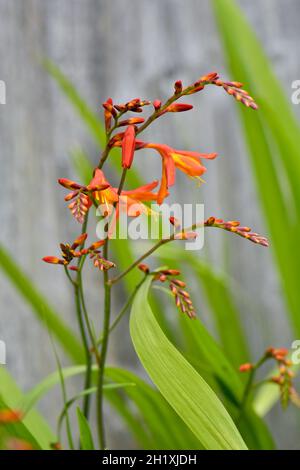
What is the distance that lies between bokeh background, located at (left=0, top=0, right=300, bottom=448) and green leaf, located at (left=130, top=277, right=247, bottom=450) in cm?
88

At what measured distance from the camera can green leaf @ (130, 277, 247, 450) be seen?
1.46ft

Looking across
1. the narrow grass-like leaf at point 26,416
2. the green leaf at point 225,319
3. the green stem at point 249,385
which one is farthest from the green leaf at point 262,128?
the narrow grass-like leaf at point 26,416

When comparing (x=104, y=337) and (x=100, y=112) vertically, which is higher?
(x=100, y=112)

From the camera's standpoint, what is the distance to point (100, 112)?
1472 mm

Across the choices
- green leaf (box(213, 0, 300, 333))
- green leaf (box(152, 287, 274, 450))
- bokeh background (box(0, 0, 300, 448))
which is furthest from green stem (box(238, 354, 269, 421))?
bokeh background (box(0, 0, 300, 448))

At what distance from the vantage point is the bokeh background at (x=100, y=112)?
4.43ft

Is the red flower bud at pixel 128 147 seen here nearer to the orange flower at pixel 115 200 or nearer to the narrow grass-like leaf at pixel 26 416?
the orange flower at pixel 115 200

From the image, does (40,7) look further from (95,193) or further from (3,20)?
(95,193)

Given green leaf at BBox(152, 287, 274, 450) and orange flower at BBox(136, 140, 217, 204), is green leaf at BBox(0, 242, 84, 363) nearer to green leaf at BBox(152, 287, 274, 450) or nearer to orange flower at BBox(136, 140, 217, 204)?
A: green leaf at BBox(152, 287, 274, 450)

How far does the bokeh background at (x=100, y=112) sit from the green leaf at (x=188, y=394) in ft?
2.88

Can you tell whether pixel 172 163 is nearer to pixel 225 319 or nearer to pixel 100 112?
pixel 225 319

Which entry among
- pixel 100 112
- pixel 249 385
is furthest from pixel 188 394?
pixel 100 112

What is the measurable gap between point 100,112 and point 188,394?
1085mm
